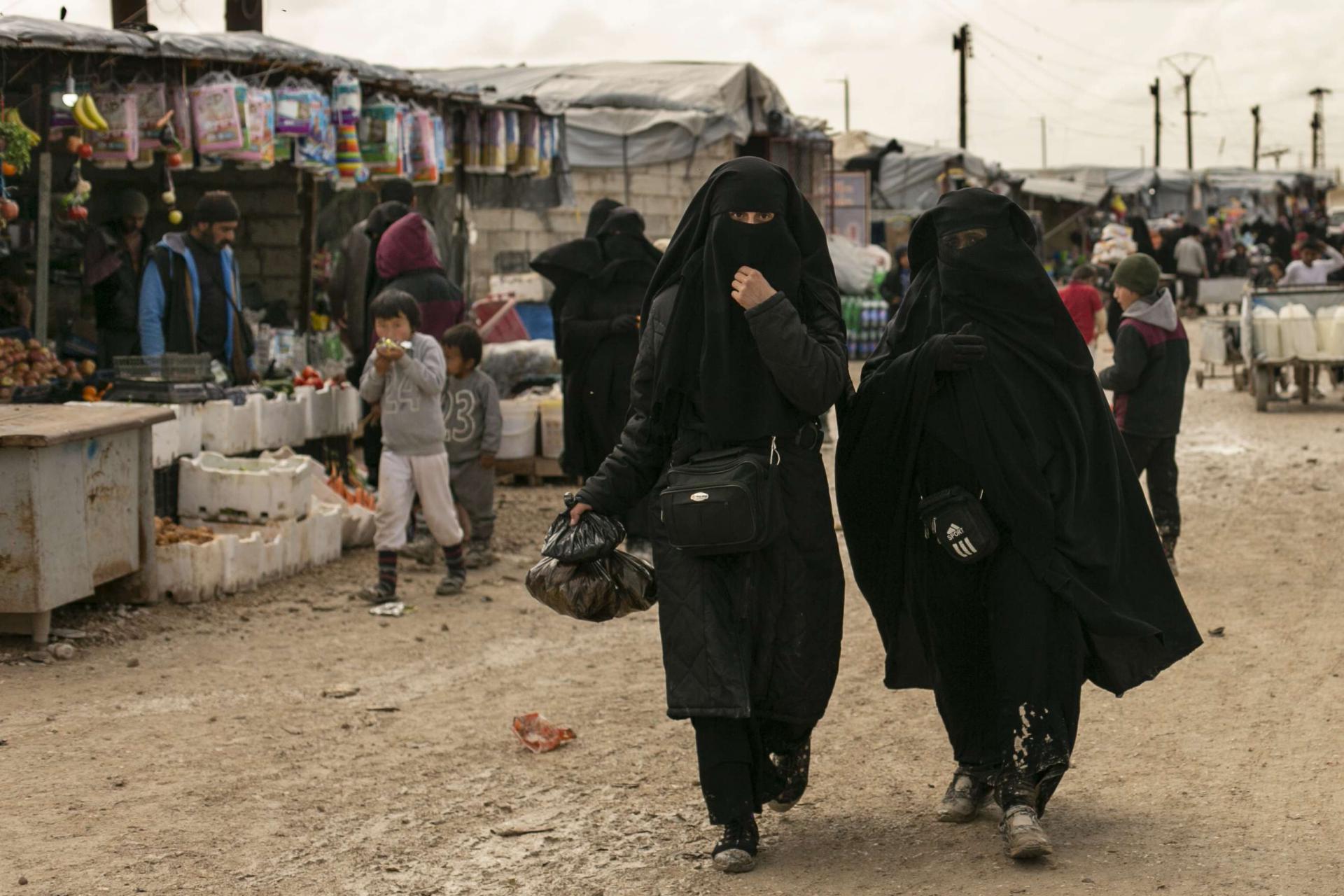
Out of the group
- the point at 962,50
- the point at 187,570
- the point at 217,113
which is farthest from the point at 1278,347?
the point at 962,50

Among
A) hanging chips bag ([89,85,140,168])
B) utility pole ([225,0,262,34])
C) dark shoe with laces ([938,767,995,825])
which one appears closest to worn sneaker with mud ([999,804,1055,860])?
dark shoe with laces ([938,767,995,825])

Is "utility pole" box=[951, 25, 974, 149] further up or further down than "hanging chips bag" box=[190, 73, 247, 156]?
further up

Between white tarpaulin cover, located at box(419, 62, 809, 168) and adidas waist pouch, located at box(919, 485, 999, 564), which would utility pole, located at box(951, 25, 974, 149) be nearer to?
white tarpaulin cover, located at box(419, 62, 809, 168)

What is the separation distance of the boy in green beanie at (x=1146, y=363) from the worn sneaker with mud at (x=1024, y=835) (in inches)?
156

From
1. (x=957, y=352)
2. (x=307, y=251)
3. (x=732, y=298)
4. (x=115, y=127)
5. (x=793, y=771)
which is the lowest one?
(x=793, y=771)

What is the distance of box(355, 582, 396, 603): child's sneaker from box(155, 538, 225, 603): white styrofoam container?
71cm

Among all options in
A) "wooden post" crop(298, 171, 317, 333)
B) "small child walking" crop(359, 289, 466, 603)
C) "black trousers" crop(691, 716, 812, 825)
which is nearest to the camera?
"black trousers" crop(691, 716, 812, 825)

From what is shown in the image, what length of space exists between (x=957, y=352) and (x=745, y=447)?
0.58 m

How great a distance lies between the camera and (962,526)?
4.11 metres

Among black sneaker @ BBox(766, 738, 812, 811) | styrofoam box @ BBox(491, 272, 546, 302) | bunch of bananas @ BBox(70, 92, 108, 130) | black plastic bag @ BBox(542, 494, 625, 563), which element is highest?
bunch of bananas @ BBox(70, 92, 108, 130)

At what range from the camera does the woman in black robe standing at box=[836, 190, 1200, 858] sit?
4156mm

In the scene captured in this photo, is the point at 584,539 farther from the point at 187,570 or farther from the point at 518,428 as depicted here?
the point at 518,428

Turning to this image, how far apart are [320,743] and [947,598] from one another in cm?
237

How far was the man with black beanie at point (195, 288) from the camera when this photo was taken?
9.06 meters
